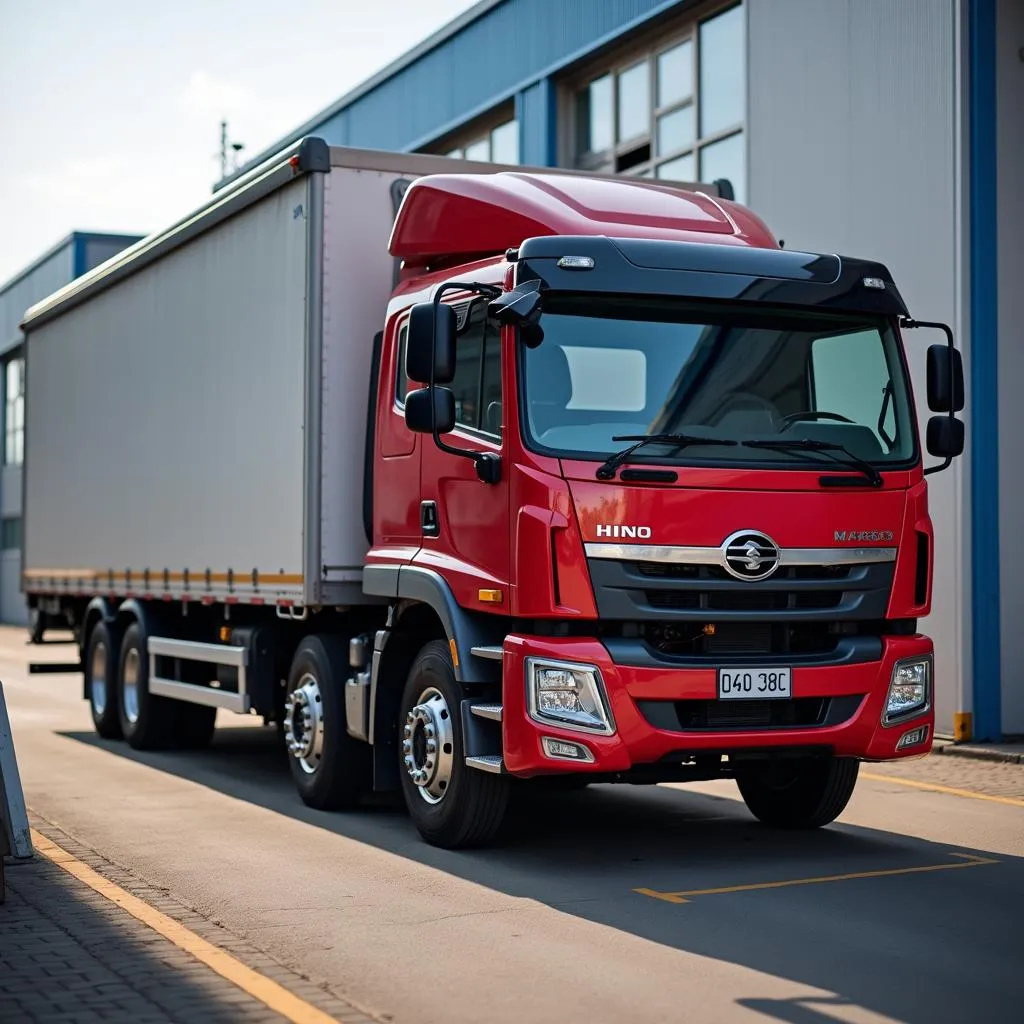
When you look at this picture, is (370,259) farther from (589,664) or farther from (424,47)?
(424,47)

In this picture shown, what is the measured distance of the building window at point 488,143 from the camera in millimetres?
23781

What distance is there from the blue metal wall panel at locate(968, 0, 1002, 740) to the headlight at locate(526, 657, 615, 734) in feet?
22.6

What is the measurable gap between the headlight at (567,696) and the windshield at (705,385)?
3.33 ft

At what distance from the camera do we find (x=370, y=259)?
34.2 feet

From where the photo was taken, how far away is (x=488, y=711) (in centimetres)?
822

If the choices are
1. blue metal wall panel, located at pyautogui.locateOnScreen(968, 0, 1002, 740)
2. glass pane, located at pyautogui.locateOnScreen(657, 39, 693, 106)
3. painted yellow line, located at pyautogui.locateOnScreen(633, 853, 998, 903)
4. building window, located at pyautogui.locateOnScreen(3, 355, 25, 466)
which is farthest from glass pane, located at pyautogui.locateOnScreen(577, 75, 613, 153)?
building window, located at pyautogui.locateOnScreen(3, 355, 25, 466)

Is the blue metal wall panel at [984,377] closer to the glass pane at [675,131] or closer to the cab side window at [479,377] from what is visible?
the glass pane at [675,131]

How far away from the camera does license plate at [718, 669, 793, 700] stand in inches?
316

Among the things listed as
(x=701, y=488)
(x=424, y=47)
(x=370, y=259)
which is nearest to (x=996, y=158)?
(x=370, y=259)

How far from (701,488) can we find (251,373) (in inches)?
179

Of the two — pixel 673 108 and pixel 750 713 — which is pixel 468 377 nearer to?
pixel 750 713

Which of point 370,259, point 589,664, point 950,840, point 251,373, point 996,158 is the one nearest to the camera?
point 589,664

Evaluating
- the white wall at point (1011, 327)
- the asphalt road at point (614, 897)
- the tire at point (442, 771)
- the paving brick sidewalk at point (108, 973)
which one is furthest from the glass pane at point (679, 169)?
the paving brick sidewalk at point (108, 973)

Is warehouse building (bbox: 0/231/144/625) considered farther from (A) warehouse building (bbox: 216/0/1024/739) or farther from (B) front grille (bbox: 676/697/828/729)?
(B) front grille (bbox: 676/697/828/729)
